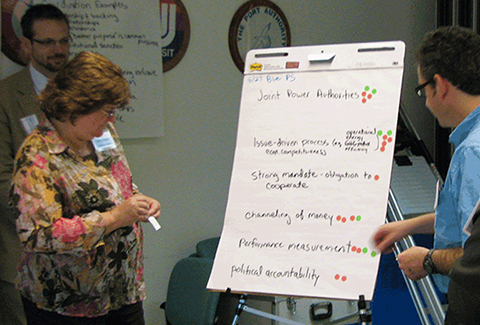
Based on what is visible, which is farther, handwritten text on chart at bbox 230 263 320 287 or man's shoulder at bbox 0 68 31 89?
man's shoulder at bbox 0 68 31 89

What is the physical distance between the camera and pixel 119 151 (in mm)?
1708

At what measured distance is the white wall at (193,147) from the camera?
9.17ft

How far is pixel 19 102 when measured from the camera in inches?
84.4

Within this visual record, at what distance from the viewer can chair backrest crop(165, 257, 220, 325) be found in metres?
2.28

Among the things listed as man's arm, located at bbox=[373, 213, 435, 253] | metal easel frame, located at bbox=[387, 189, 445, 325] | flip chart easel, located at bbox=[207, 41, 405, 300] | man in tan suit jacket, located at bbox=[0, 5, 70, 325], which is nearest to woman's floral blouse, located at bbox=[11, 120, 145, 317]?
flip chart easel, located at bbox=[207, 41, 405, 300]

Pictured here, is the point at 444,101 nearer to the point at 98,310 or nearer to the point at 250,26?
the point at 98,310

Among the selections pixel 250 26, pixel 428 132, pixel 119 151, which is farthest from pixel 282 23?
pixel 119 151

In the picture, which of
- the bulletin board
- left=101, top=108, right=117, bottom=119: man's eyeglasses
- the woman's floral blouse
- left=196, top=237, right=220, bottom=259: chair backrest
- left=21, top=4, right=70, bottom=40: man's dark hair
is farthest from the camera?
left=196, top=237, right=220, bottom=259: chair backrest

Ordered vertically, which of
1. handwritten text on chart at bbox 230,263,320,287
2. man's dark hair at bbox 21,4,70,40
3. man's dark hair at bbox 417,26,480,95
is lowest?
handwritten text on chart at bbox 230,263,320,287

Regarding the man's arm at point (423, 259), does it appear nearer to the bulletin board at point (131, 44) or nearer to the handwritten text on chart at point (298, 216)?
the handwritten text on chart at point (298, 216)

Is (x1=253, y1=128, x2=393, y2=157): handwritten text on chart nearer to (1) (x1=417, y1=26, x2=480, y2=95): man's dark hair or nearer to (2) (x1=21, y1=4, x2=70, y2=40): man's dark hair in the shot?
(1) (x1=417, y1=26, x2=480, y2=95): man's dark hair

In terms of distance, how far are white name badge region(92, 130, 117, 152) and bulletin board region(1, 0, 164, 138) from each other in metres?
0.98

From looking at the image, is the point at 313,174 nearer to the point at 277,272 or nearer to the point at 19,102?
the point at 277,272

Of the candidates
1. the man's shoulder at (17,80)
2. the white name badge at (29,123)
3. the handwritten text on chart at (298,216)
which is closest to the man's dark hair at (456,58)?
the handwritten text on chart at (298,216)
